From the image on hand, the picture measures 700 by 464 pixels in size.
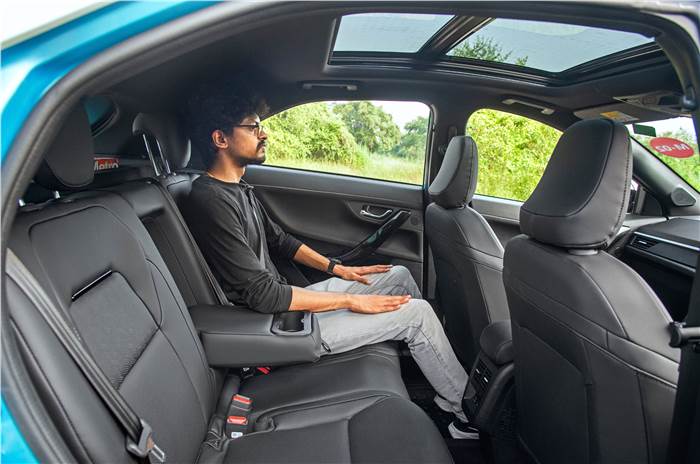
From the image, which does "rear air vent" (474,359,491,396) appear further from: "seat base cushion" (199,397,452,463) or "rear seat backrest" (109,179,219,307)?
"rear seat backrest" (109,179,219,307)

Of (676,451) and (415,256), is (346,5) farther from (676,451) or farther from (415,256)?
(415,256)

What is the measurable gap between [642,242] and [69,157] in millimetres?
2137

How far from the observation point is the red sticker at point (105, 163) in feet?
4.90

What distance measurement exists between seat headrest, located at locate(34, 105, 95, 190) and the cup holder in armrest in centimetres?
84

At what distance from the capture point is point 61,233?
100 cm

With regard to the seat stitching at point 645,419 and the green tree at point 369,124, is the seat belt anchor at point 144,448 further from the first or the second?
the green tree at point 369,124

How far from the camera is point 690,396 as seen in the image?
0.95 m

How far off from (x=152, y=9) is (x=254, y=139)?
4.83 ft

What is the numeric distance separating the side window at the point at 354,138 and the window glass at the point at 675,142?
1.19 metres

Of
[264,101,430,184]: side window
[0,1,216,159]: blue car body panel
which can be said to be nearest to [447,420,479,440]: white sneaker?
[264,101,430,184]: side window

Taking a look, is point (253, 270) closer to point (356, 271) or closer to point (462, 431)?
point (356, 271)

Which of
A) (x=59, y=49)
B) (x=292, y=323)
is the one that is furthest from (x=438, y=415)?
(x=59, y=49)

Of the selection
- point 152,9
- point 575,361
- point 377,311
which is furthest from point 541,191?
point 152,9

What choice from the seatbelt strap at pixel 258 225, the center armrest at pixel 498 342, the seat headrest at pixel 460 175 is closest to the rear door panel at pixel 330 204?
the seatbelt strap at pixel 258 225
